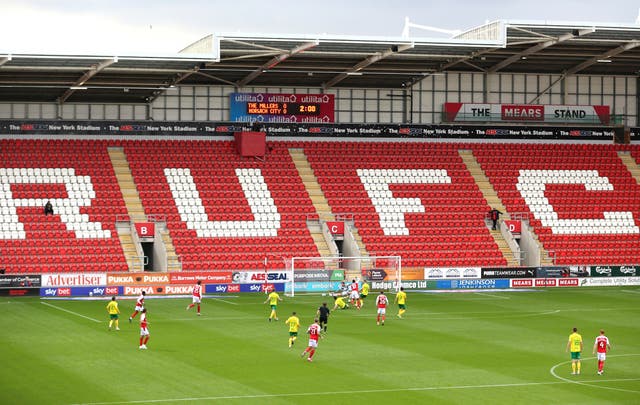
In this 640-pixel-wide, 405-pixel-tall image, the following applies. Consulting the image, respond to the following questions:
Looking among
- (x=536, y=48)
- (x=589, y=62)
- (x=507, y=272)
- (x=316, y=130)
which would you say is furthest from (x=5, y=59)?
(x=589, y=62)

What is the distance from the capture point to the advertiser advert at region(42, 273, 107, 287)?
53.5 meters

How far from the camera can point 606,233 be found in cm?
6675

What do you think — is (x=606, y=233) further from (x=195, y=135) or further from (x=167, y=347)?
(x=167, y=347)

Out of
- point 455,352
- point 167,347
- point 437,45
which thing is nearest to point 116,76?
point 437,45

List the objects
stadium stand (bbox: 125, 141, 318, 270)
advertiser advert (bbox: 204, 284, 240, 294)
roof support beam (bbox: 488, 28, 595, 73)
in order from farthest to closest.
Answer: stadium stand (bbox: 125, 141, 318, 270) < roof support beam (bbox: 488, 28, 595, 73) < advertiser advert (bbox: 204, 284, 240, 294)

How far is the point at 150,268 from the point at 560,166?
90.9 feet

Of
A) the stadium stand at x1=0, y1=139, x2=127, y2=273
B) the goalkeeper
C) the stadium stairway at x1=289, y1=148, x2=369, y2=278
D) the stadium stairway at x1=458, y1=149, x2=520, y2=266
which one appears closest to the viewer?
the goalkeeper

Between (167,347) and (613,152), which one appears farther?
(613,152)

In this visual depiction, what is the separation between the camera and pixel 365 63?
206 feet

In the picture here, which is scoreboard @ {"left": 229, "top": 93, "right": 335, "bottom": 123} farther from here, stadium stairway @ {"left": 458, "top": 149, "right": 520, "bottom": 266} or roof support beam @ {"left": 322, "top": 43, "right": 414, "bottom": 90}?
stadium stairway @ {"left": 458, "top": 149, "right": 520, "bottom": 266}

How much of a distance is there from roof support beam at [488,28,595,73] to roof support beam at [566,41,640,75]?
195 inches

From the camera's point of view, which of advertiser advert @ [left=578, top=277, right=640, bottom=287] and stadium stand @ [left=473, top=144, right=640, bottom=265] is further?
stadium stand @ [left=473, top=144, right=640, bottom=265]

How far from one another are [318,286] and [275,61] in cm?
1257

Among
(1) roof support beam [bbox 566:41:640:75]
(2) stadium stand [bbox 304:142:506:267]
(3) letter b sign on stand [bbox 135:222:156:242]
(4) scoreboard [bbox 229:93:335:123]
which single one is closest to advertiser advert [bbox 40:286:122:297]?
(3) letter b sign on stand [bbox 135:222:156:242]
